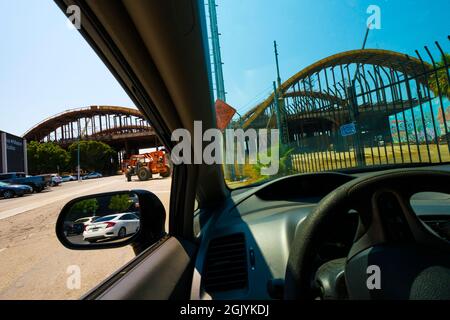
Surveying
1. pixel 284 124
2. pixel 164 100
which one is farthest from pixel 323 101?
Result: pixel 164 100

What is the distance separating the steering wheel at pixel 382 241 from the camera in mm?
938

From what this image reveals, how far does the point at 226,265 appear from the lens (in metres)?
1.81

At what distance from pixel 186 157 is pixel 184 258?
0.73 metres

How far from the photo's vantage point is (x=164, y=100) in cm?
169

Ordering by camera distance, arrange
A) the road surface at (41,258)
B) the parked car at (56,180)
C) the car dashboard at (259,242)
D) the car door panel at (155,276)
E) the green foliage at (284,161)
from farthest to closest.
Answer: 1. the green foliage at (284,161)
2. the parked car at (56,180)
3. the car dashboard at (259,242)
4. the road surface at (41,258)
5. the car door panel at (155,276)

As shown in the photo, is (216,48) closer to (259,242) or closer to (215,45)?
(215,45)

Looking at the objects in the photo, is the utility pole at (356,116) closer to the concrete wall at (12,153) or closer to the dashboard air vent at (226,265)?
the dashboard air vent at (226,265)

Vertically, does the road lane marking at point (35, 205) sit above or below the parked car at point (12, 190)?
below

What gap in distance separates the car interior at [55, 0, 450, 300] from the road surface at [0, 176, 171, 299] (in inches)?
7.7

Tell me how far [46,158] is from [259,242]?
180 cm

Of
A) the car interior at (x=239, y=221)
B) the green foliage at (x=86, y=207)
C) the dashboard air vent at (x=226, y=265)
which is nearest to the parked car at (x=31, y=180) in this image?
the green foliage at (x=86, y=207)

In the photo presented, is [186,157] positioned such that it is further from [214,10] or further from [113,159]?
[214,10]

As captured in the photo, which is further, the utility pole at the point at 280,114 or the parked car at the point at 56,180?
the utility pole at the point at 280,114

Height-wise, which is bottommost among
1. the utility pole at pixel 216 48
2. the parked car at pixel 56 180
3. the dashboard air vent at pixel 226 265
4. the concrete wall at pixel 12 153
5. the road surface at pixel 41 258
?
the dashboard air vent at pixel 226 265
